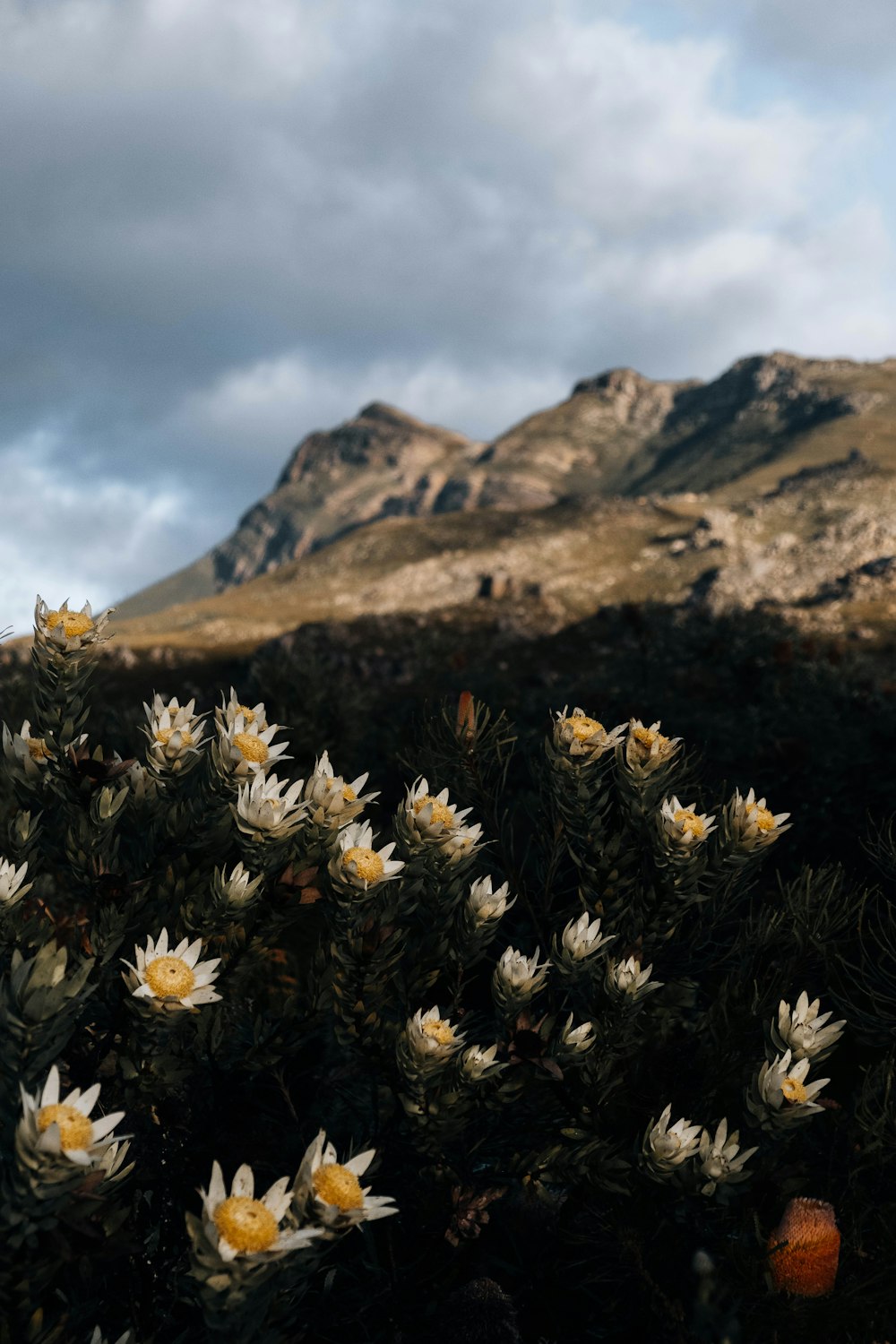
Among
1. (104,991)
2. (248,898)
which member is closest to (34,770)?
(104,991)

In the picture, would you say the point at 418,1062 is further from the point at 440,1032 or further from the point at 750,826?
the point at 750,826

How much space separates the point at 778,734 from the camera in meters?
9.46

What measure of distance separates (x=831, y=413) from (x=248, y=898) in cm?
13697

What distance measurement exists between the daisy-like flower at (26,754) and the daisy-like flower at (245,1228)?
1.62m

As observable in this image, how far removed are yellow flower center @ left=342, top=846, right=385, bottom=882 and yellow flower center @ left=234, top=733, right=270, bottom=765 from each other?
496 millimetres

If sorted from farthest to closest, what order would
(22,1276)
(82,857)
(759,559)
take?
(759,559), (82,857), (22,1276)

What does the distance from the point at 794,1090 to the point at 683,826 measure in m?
0.86

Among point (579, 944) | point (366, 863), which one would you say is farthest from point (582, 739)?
point (366, 863)

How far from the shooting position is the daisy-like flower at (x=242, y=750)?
2832mm

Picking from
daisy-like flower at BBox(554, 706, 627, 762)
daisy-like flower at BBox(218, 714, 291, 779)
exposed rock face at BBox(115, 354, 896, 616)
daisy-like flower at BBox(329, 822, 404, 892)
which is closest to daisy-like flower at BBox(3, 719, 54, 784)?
daisy-like flower at BBox(218, 714, 291, 779)

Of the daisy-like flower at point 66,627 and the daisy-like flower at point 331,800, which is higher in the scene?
the daisy-like flower at point 66,627

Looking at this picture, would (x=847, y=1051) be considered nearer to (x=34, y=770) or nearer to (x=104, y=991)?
(x=104, y=991)

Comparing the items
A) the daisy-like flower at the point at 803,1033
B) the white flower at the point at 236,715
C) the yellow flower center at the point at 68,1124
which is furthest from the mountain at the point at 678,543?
the yellow flower center at the point at 68,1124

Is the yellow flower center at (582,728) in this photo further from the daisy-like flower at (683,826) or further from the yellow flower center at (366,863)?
the yellow flower center at (366,863)
